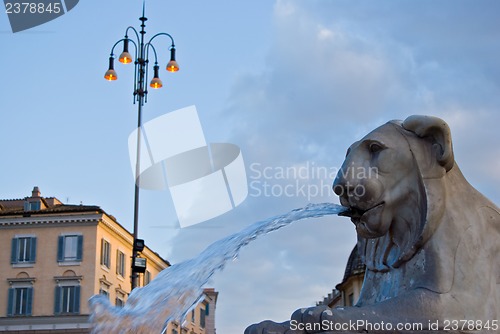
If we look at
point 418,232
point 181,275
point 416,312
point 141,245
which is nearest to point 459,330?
point 416,312

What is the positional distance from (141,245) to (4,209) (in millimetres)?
45699

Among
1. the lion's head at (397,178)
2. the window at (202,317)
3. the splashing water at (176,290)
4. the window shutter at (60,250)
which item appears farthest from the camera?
the window at (202,317)

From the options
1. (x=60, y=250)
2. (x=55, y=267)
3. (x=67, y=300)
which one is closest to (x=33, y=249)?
Result: (x=60, y=250)

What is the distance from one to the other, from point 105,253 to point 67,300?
4492 millimetres

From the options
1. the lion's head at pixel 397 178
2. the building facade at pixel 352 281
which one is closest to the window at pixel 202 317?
the building facade at pixel 352 281

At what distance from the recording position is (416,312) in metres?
4.26

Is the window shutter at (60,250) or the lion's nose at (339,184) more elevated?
the window shutter at (60,250)

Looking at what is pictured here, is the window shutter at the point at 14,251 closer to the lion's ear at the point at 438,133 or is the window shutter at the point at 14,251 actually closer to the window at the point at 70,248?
the window at the point at 70,248

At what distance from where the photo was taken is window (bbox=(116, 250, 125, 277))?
215 feet

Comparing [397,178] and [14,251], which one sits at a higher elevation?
[14,251]

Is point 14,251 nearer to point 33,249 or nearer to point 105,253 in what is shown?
point 33,249

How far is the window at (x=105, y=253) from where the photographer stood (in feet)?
206

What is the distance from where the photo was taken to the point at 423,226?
4551 millimetres

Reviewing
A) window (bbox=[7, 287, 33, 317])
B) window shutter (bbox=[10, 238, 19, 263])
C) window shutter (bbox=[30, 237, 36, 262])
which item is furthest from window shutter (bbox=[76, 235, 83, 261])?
window shutter (bbox=[10, 238, 19, 263])
